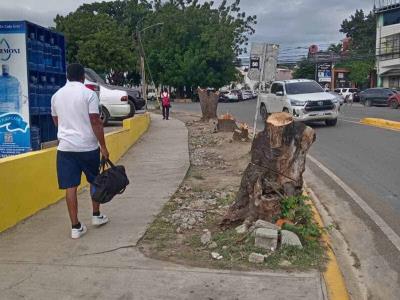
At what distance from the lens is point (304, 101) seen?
64.7ft

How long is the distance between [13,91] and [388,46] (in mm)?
58905

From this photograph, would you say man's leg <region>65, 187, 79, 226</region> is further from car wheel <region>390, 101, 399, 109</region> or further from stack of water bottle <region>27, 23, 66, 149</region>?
car wheel <region>390, 101, 399, 109</region>

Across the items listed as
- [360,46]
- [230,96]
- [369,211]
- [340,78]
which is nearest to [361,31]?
[360,46]

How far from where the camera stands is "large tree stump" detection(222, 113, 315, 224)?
241 inches

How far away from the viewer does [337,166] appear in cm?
1142

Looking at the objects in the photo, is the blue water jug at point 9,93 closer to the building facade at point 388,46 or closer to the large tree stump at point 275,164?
the large tree stump at point 275,164

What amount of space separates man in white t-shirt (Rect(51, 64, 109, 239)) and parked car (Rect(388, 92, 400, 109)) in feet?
116

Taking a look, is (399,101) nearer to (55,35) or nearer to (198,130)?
(198,130)

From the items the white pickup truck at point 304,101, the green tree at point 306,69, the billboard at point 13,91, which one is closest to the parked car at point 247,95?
the green tree at point 306,69

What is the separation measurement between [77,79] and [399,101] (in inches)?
1390

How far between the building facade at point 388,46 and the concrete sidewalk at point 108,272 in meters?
57.4

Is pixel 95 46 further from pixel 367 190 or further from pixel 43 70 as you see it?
pixel 367 190

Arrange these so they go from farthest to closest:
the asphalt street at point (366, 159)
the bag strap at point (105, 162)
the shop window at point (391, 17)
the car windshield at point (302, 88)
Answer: the shop window at point (391, 17) → the car windshield at point (302, 88) → the asphalt street at point (366, 159) → the bag strap at point (105, 162)

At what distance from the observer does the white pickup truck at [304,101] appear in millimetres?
19688
